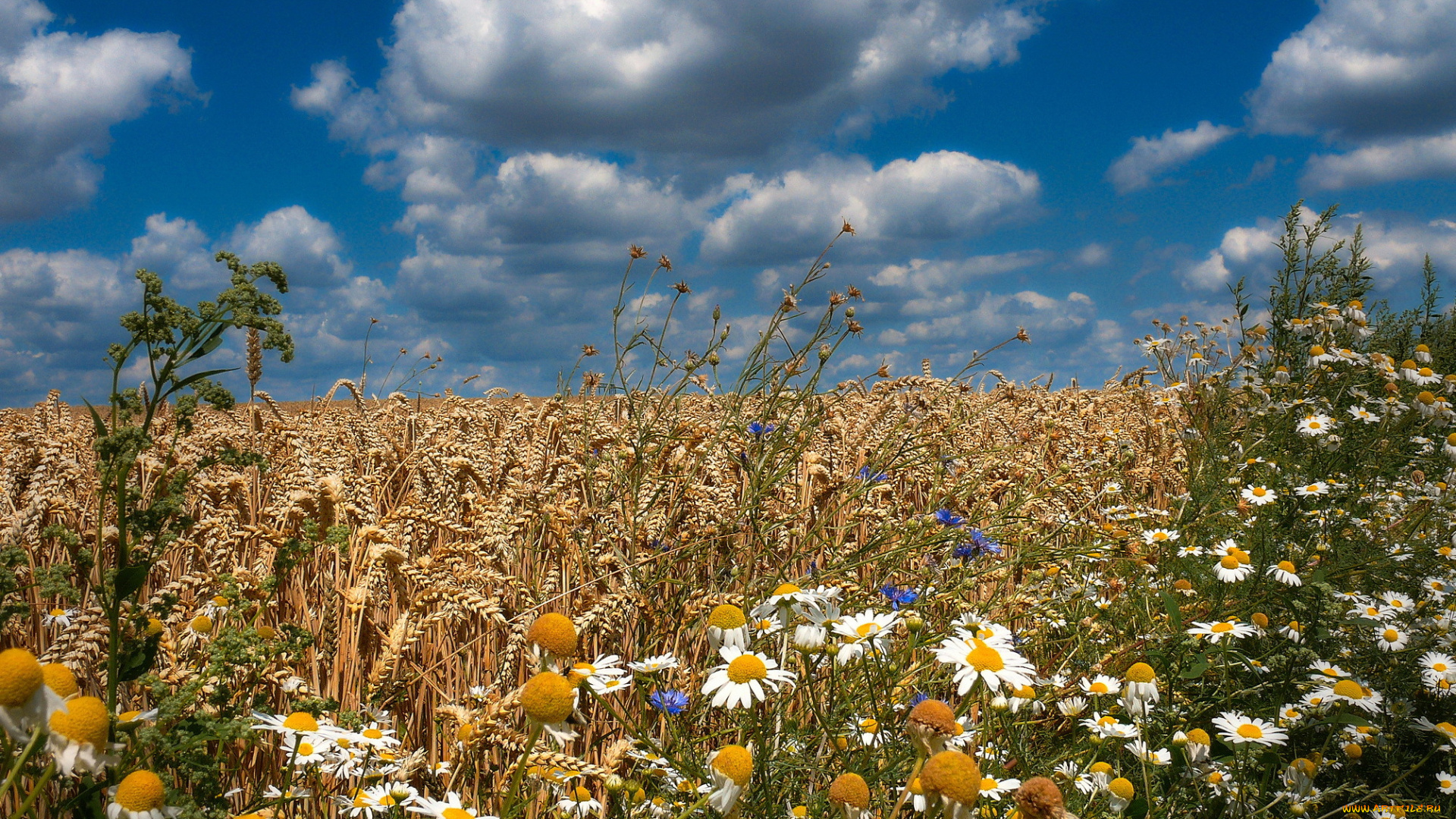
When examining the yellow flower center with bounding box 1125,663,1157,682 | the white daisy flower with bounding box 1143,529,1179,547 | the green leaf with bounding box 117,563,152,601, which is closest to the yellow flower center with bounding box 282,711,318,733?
the green leaf with bounding box 117,563,152,601

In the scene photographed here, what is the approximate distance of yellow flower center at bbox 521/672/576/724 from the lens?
0.95 m

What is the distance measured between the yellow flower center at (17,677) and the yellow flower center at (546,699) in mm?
515

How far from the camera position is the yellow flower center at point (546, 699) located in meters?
0.95

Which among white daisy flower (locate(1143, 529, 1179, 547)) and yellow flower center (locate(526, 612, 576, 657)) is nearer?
yellow flower center (locate(526, 612, 576, 657))

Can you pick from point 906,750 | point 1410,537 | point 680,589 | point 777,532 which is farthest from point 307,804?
point 1410,537

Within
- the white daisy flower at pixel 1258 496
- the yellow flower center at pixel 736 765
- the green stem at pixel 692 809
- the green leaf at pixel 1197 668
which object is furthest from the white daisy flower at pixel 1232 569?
the yellow flower center at pixel 736 765

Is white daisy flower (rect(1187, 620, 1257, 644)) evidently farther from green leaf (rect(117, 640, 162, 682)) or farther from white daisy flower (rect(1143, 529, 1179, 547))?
green leaf (rect(117, 640, 162, 682))

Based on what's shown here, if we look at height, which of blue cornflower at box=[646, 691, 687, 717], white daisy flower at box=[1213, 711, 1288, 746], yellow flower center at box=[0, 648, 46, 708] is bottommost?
Answer: white daisy flower at box=[1213, 711, 1288, 746]

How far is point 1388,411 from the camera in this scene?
13.1 feet

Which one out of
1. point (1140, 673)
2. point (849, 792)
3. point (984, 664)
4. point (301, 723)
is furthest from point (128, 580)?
point (1140, 673)

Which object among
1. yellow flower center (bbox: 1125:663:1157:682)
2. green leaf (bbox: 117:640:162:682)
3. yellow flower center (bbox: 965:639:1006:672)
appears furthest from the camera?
yellow flower center (bbox: 1125:663:1157:682)

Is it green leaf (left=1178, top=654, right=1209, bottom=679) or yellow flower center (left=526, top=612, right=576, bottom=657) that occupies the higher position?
yellow flower center (left=526, top=612, right=576, bottom=657)

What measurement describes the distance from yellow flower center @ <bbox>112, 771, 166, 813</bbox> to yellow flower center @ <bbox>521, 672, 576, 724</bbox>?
57 cm

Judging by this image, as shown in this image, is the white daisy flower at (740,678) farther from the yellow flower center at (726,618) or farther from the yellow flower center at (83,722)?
the yellow flower center at (83,722)
